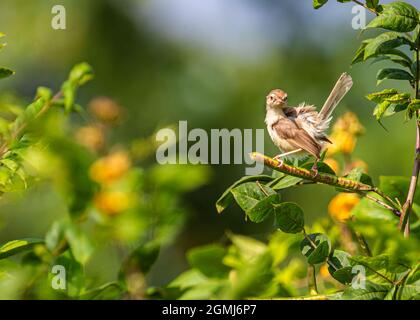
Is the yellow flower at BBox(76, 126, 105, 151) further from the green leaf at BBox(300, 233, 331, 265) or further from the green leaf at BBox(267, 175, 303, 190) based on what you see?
the green leaf at BBox(300, 233, 331, 265)

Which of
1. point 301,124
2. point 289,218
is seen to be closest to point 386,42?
point 289,218

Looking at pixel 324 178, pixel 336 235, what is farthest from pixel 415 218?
pixel 324 178

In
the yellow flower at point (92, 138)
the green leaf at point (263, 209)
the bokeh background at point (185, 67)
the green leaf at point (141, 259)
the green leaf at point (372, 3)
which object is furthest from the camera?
the bokeh background at point (185, 67)

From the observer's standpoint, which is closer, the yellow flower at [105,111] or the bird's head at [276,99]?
the yellow flower at [105,111]

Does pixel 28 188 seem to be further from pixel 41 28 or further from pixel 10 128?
pixel 41 28

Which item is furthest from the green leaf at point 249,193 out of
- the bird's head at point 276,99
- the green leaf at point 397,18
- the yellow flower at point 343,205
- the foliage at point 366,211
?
the bird's head at point 276,99

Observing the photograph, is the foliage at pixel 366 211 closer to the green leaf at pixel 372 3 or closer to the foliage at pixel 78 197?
the green leaf at pixel 372 3

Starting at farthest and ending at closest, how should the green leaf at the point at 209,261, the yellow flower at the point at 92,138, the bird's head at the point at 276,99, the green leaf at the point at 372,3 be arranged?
the bird's head at the point at 276,99 → the green leaf at the point at 209,261 → the yellow flower at the point at 92,138 → the green leaf at the point at 372,3
